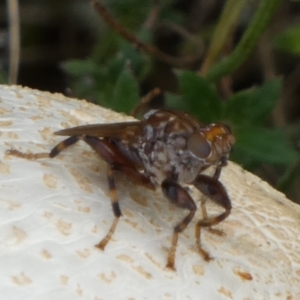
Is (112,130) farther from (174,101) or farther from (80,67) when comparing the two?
(80,67)

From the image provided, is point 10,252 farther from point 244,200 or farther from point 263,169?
point 263,169

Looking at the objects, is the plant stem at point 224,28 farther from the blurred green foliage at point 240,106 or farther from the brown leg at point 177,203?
the brown leg at point 177,203

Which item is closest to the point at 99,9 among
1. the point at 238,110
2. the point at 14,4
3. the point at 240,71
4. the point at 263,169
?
the point at 14,4

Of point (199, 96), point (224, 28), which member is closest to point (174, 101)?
point (199, 96)

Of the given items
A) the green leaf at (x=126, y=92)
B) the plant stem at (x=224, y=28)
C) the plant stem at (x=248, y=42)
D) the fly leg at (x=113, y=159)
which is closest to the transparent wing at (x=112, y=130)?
the fly leg at (x=113, y=159)

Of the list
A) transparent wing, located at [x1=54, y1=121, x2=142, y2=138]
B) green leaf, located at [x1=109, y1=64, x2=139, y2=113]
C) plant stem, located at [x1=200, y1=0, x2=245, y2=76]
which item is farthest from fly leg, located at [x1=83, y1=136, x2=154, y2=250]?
plant stem, located at [x1=200, y1=0, x2=245, y2=76]

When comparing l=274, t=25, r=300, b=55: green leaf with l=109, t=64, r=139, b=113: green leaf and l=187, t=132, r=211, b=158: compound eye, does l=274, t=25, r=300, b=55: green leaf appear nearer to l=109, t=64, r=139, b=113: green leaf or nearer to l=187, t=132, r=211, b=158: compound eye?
l=109, t=64, r=139, b=113: green leaf
